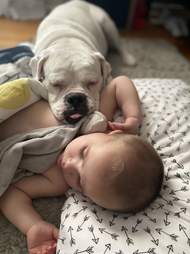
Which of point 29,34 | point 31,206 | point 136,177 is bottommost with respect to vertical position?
point 29,34

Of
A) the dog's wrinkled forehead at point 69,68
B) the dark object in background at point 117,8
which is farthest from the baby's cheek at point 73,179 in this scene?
the dark object in background at point 117,8

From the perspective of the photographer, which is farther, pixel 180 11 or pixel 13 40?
pixel 180 11

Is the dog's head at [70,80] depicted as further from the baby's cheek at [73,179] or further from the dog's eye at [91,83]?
the baby's cheek at [73,179]

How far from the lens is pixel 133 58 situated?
2092 mm

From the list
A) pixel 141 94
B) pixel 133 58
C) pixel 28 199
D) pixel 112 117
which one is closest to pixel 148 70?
pixel 133 58

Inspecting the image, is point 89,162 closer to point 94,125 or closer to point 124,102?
point 94,125

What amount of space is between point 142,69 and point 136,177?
1331 millimetres

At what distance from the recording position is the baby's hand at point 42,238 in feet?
2.70

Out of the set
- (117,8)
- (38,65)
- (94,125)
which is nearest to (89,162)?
(94,125)

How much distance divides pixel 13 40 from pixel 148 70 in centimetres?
88

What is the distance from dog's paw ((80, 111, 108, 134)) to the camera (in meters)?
0.97

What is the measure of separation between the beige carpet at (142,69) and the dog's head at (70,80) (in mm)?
270

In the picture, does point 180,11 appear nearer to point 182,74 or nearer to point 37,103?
point 182,74

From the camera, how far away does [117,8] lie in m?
2.60
